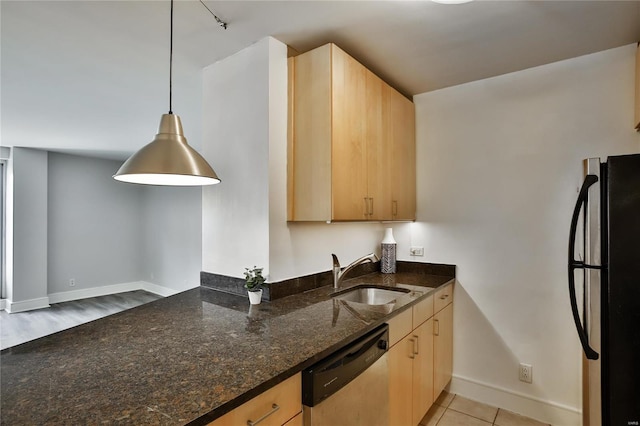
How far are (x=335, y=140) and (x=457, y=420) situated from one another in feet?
6.84

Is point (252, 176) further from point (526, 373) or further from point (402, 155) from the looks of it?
point (526, 373)

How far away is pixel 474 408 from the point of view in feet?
8.08

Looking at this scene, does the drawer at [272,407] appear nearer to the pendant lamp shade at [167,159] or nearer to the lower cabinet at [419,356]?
the lower cabinet at [419,356]

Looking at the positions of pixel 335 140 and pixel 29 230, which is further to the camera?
pixel 29 230

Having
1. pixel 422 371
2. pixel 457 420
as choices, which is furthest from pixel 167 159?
pixel 457 420

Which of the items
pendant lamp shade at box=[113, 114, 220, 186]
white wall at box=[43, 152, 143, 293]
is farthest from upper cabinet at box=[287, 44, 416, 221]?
white wall at box=[43, 152, 143, 293]

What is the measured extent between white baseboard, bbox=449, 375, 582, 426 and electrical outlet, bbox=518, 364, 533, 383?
4.5 inches

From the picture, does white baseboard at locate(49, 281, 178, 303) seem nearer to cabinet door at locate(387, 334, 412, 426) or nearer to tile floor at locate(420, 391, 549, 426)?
tile floor at locate(420, 391, 549, 426)

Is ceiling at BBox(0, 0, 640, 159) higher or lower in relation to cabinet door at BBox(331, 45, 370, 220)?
higher

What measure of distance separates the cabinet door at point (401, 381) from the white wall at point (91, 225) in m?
6.00

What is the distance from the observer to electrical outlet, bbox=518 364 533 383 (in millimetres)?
2377

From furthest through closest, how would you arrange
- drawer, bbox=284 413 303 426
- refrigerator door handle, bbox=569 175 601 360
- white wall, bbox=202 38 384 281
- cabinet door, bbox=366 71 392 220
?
cabinet door, bbox=366 71 392 220, white wall, bbox=202 38 384 281, refrigerator door handle, bbox=569 175 601 360, drawer, bbox=284 413 303 426

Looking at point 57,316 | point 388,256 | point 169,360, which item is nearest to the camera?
point 169,360

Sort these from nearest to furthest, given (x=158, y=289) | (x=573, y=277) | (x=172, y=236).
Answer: (x=573, y=277)
(x=172, y=236)
(x=158, y=289)
